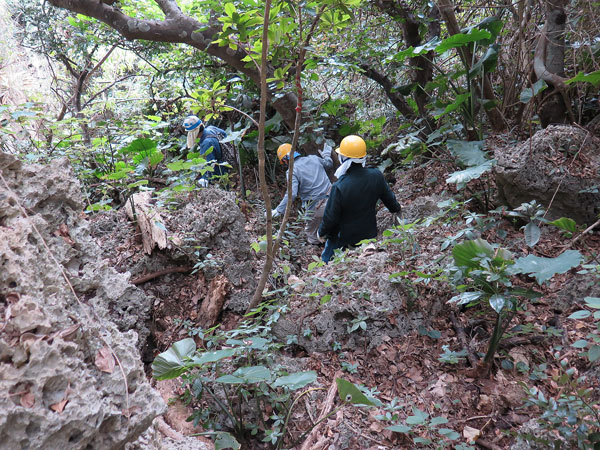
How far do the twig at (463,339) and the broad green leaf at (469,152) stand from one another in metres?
1.47

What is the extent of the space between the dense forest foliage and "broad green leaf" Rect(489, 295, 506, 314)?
11mm

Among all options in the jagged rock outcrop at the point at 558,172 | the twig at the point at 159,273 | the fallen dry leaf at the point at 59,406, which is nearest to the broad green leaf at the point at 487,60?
the jagged rock outcrop at the point at 558,172

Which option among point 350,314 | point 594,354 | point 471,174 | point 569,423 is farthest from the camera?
point 471,174

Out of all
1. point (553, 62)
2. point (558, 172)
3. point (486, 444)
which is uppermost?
point (553, 62)

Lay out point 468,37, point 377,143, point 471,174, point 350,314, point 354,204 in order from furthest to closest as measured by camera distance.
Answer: point 377,143 → point 354,204 → point 468,37 → point 471,174 → point 350,314

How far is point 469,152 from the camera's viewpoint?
3.71 metres

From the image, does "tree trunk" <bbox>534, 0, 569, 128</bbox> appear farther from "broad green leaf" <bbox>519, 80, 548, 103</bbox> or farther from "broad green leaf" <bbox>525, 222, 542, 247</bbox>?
"broad green leaf" <bbox>525, 222, 542, 247</bbox>

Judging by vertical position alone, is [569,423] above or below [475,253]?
below

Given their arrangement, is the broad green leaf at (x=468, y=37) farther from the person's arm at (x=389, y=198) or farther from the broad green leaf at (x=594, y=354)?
the broad green leaf at (x=594, y=354)

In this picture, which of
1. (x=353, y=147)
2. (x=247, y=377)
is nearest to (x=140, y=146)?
(x=353, y=147)

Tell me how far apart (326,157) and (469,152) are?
2616 millimetres

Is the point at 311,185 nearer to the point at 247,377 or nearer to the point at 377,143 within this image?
the point at 377,143

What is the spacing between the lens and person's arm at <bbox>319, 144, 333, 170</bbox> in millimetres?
5941

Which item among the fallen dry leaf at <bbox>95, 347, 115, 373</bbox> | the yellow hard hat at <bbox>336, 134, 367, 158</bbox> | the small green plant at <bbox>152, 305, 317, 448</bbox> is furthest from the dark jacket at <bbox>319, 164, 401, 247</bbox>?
the fallen dry leaf at <bbox>95, 347, 115, 373</bbox>
